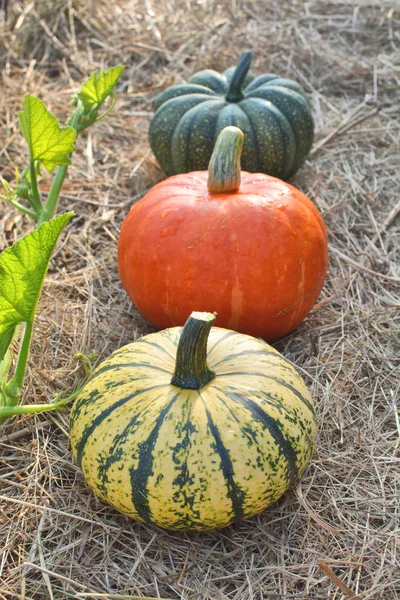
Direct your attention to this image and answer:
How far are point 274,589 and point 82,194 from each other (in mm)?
Answer: 2744

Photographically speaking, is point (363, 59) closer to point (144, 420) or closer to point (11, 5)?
point (11, 5)

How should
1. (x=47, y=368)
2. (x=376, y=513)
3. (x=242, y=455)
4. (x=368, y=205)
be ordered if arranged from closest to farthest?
(x=242, y=455) < (x=376, y=513) < (x=47, y=368) < (x=368, y=205)

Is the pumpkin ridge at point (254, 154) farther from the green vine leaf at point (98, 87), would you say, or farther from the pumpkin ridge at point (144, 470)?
the pumpkin ridge at point (144, 470)

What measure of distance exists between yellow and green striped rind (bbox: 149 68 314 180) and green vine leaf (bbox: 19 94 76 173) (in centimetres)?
94

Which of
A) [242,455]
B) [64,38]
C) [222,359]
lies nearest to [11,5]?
[64,38]

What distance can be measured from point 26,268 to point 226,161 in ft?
3.37

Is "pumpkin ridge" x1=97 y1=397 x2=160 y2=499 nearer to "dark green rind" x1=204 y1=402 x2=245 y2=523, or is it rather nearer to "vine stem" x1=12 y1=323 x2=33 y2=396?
"dark green rind" x1=204 y1=402 x2=245 y2=523

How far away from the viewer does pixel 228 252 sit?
2656mm

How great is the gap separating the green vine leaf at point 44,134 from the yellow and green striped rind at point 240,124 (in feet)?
3.09

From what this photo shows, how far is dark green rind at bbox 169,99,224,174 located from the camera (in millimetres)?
3668

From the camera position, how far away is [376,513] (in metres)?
2.24

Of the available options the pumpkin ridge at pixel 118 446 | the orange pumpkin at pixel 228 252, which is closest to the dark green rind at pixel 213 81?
the orange pumpkin at pixel 228 252

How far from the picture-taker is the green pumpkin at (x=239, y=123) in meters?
3.67

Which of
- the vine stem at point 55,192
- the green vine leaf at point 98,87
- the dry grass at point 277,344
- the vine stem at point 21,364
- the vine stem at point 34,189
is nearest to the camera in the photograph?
the dry grass at point 277,344
